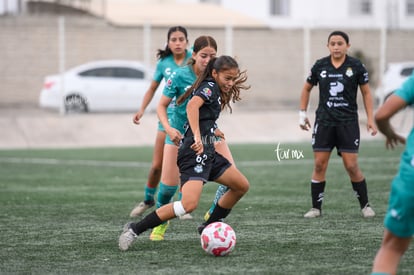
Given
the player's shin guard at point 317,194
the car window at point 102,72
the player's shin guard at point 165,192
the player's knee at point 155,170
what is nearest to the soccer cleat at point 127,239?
the player's shin guard at point 165,192

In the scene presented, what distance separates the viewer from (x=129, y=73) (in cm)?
3062

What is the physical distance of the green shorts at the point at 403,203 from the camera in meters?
6.12

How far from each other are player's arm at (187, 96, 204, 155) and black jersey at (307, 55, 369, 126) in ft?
9.77

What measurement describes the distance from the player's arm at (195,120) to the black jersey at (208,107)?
7cm

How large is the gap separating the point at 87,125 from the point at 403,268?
2056 centimetres

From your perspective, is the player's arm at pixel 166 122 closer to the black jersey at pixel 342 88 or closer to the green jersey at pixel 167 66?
the green jersey at pixel 167 66

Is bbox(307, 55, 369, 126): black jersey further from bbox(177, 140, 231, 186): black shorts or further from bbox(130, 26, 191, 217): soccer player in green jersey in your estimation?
bbox(177, 140, 231, 186): black shorts

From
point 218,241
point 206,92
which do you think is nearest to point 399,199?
point 218,241

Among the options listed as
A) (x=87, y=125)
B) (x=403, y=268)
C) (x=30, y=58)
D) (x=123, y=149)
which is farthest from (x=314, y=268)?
(x=30, y=58)

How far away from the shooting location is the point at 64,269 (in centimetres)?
777

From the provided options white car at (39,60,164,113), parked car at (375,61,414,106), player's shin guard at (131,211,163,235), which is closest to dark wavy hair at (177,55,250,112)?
player's shin guard at (131,211,163,235)

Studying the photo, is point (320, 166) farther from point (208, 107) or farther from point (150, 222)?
point (150, 222)

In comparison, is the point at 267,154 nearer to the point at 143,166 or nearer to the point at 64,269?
the point at 143,166

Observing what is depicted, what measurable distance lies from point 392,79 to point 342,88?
20737mm
